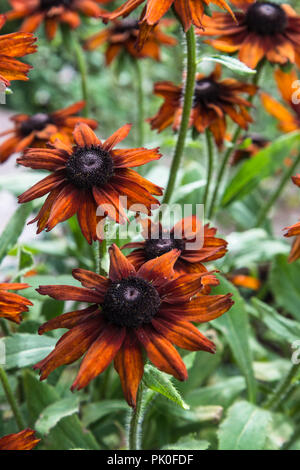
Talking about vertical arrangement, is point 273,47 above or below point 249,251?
above

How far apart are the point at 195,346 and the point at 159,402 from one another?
0.32 meters

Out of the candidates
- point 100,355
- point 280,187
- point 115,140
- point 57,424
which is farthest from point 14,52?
point 280,187

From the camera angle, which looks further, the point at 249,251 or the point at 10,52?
the point at 249,251

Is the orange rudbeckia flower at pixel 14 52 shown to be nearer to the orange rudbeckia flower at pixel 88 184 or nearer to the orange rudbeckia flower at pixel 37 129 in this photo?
the orange rudbeckia flower at pixel 88 184

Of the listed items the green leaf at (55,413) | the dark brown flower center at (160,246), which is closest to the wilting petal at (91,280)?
the dark brown flower center at (160,246)

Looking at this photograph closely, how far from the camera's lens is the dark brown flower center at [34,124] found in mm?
Result: 938

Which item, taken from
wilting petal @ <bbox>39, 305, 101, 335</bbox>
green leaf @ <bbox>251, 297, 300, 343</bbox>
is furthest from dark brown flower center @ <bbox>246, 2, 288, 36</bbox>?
wilting petal @ <bbox>39, 305, 101, 335</bbox>

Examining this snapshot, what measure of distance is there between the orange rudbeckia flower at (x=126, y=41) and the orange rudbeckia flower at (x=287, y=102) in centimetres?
26

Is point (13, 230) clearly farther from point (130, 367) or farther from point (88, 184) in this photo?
point (130, 367)

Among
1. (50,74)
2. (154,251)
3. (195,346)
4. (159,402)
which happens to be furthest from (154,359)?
(50,74)

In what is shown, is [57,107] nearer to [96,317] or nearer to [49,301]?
[49,301]

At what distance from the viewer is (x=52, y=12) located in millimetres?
1077

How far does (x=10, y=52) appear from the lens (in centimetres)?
62

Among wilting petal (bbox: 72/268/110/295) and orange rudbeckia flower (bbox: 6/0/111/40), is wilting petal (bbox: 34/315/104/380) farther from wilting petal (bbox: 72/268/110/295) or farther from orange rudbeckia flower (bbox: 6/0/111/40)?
orange rudbeckia flower (bbox: 6/0/111/40)
